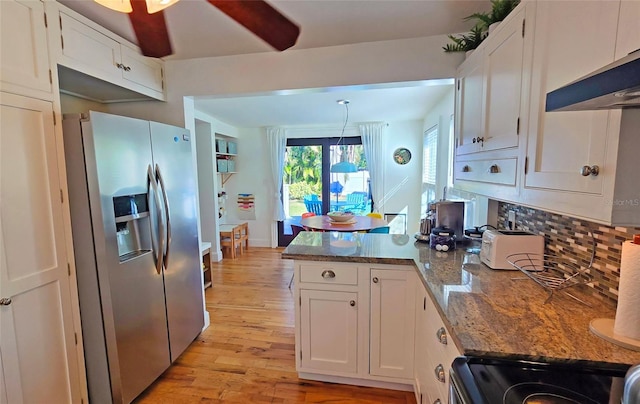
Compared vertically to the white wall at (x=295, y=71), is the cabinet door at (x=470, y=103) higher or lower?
lower

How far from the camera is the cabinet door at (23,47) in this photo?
1356 millimetres

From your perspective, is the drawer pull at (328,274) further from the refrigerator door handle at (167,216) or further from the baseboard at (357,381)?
the refrigerator door handle at (167,216)

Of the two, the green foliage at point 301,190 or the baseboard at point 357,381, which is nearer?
the baseboard at point 357,381

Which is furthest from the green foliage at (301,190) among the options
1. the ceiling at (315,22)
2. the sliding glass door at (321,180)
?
the ceiling at (315,22)

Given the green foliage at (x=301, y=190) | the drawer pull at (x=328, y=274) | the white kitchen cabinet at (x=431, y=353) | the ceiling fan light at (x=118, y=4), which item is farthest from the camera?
the green foliage at (x=301, y=190)

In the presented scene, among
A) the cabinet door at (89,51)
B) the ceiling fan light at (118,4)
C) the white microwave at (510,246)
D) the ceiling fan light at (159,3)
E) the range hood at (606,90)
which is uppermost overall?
the cabinet door at (89,51)

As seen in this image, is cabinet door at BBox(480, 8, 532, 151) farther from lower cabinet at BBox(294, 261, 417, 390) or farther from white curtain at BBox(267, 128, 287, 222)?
white curtain at BBox(267, 128, 287, 222)

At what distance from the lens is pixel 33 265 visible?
1.49 metres

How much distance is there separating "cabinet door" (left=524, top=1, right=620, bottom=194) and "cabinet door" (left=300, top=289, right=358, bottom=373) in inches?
49.4

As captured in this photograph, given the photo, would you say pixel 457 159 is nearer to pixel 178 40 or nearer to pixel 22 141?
pixel 178 40

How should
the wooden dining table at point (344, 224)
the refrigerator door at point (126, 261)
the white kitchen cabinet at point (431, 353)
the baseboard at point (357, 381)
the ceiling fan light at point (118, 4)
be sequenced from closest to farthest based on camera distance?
the ceiling fan light at point (118, 4) → the white kitchen cabinet at point (431, 353) → the refrigerator door at point (126, 261) → the baseboard at point (357, 381) → the wooden dining table at point (344, 224)

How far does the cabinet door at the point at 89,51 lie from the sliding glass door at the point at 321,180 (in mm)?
3808

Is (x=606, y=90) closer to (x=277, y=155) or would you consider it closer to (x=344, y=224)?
(x=344, y=224)

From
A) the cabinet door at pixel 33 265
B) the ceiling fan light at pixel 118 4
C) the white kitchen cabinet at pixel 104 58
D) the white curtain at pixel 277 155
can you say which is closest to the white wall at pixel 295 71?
the white kitchen cabinet at pixel 104 58
